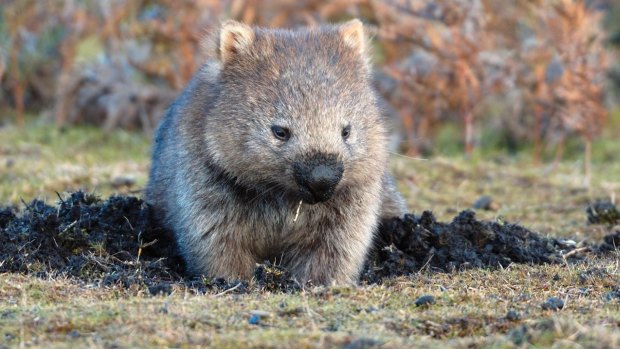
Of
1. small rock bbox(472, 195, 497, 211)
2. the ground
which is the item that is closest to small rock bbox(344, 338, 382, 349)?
the ground

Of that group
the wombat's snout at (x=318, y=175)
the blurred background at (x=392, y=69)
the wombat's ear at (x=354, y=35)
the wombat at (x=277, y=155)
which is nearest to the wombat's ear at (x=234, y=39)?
the wombat at (x=277, y=155)

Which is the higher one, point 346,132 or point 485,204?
point 346,132

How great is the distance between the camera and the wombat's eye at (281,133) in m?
5.82

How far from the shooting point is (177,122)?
670cm

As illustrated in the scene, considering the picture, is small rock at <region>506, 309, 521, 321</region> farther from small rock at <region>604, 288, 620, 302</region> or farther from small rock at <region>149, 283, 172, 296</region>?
small rock at <region>149, 283, 172, 296</region>

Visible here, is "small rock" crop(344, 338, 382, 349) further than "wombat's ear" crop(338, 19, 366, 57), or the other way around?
"wombat's ear" crop(338, 19, 366, 57)

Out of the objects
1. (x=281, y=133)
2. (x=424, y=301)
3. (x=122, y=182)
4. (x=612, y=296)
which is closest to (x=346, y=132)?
(x=281, y=133)

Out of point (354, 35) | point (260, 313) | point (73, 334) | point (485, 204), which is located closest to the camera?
point (73, 334)

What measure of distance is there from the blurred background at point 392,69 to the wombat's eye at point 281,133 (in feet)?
22.2

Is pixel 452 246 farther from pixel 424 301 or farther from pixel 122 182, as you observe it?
pixel 122 182

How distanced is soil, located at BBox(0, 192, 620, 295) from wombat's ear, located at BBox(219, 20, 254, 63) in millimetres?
1417

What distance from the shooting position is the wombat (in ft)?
19.3

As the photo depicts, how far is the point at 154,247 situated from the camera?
23.0 ft

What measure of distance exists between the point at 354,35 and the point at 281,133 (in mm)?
1254
